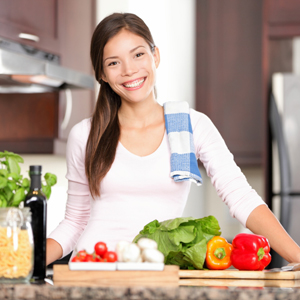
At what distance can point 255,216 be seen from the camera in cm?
146

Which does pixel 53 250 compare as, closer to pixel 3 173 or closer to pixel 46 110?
pixel 3 173

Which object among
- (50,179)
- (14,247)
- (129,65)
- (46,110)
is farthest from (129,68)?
(46,110)

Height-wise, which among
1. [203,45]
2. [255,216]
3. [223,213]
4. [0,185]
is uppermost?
[203,45]

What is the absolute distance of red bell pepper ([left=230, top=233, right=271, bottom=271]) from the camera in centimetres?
122

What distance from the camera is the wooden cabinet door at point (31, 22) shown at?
2.59 meters

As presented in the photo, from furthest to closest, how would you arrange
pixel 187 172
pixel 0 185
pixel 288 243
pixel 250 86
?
pixel 250 86 → pixel 187 172 → pixel 288 243 → pixel 0 185

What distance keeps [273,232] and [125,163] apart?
52 centimetres

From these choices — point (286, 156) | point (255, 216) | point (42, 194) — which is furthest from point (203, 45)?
point (42, 194)

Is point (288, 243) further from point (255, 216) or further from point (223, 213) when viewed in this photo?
point (223, 213)

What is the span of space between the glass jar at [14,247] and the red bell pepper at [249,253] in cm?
49

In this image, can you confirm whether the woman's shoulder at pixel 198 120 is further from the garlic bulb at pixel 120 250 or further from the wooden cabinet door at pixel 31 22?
the wooden cabinet door at pixel 31 22

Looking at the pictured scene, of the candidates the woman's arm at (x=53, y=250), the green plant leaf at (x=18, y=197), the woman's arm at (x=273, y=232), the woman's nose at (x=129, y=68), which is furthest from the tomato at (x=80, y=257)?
the woman's nose at (x=129, y=68)

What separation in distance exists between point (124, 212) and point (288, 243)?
52cm

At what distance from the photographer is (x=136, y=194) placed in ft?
5.47
